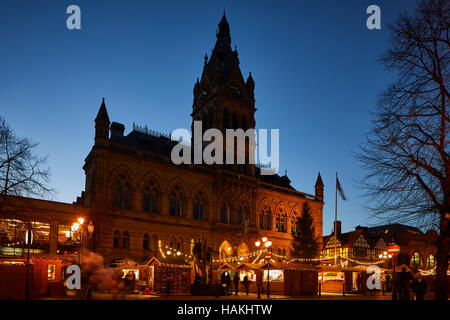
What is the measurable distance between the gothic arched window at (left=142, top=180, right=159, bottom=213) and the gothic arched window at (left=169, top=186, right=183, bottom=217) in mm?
1879

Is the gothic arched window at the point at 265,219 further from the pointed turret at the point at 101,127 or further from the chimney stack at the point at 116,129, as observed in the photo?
the pointed turret at the point at 101,127

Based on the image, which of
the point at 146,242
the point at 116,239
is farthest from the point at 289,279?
the point at 116,239

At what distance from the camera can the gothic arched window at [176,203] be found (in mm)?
42562

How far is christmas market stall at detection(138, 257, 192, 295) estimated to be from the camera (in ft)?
93.0

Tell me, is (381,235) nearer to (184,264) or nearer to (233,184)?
(233,184)

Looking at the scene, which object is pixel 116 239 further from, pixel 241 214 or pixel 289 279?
pixel 241 214

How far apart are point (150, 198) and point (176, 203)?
3221mm

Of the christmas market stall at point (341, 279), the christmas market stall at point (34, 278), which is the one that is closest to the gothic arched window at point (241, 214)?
the christmas market stall at point (341, 279)

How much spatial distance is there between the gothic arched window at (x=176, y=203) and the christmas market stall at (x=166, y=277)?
41.2 ft

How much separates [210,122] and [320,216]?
21092mm

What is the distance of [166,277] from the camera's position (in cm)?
2855

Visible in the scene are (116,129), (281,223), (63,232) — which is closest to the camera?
(63,232)

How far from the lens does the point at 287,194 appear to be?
181 ft
